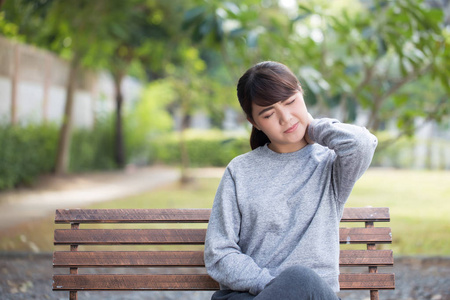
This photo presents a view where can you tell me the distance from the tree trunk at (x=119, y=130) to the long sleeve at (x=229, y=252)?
13638 mm

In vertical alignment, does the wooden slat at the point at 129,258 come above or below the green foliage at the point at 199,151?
above

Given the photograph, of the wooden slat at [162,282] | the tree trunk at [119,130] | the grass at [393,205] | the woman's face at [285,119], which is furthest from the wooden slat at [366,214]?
the tree trunk at [119,130]

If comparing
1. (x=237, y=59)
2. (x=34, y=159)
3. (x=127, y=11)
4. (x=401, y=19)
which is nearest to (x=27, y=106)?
(x=34, y=159)

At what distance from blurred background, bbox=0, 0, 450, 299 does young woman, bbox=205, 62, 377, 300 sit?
1861mm

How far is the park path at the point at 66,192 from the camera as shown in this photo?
314 inches

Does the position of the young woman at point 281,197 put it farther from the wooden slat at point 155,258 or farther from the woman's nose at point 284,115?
the wooden slat at point 155,258

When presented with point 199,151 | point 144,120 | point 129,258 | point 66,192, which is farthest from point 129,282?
point 199,151

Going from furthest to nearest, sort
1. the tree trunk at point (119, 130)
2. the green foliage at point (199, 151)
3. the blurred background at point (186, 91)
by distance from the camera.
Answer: the green foliage at point (199, 151)
the tree trunk at point (119, 130)
the blurred background at point (186, 91)

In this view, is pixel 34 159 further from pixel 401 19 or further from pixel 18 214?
pixel 401 19

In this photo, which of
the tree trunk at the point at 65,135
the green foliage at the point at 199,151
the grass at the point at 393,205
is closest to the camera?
the grass at the point at 393,205

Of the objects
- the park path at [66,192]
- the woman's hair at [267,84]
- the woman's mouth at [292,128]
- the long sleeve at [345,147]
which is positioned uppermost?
the woman's hair at [267,84]

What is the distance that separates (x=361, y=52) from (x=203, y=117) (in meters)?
28.9

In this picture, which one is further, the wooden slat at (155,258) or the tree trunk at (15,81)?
the tree trunk at (15,81)

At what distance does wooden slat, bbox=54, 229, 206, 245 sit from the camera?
2561 millimetres
